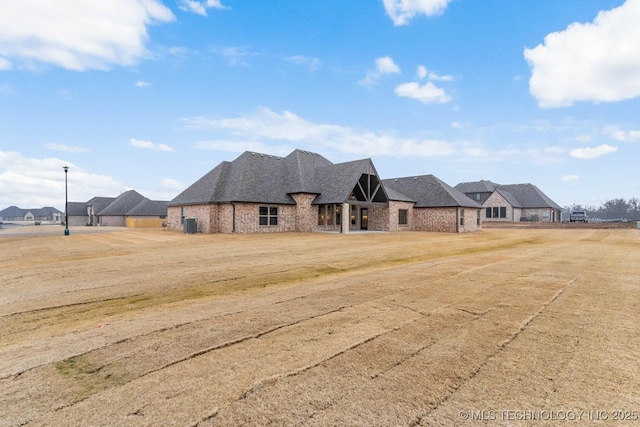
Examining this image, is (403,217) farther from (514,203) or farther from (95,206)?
(95,206)

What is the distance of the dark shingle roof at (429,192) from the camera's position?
31178 millimetres

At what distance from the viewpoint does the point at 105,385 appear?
2.98m

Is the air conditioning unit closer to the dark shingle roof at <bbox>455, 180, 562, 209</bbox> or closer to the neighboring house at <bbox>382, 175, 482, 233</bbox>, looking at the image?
the neighboring house at <bbox>382, 175, 482, 233</bbox>

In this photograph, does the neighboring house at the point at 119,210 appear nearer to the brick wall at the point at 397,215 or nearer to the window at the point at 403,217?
the brick wall at the point at 397,215

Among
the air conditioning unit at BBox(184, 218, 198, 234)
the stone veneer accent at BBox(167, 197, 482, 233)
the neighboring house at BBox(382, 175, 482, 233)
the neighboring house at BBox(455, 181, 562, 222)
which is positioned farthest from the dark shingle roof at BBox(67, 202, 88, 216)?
the neighboring house at BBox(455, 181, 562, 222)

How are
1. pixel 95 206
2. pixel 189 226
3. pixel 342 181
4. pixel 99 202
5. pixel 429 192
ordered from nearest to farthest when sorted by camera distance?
pixel 189 226 → pixel 342 181 → pixel 429 192 → pixel 95 206 → pixel 99 202

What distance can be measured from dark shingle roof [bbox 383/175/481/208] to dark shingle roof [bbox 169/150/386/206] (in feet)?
27.2

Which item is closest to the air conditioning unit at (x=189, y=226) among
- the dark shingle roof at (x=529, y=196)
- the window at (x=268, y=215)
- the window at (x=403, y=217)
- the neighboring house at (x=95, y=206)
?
the window at (x=268, y=215)

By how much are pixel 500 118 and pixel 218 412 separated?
44.5 metres

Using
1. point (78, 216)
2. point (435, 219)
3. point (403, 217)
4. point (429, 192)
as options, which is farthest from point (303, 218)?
point (78, 216)

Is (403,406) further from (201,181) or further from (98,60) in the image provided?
(201,181)

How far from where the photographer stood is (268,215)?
26266 millimetres

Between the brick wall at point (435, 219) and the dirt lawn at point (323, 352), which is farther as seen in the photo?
the brick wall at point (435, 219)

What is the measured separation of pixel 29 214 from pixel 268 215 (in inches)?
Answer: 6058
